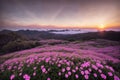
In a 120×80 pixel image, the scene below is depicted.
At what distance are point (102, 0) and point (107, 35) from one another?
1993mm

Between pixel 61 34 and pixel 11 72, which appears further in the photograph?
pixel 61 34

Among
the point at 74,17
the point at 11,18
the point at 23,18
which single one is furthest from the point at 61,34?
the point at 11,18

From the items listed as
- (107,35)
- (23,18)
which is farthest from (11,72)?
(107,35)

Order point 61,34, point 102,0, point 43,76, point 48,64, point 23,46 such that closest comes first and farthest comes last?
point 43,76 → point 48,64 → point 102,0 → point 61,34 → point 23,46

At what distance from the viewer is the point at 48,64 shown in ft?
8.93

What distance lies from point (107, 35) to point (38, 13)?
3897 millimetres

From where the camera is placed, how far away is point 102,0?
4.63 metres

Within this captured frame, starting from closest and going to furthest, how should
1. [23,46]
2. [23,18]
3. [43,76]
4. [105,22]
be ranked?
[43,76] < [105,22] < [23,18] < [23,46]

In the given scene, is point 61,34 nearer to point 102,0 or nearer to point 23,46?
point 102,0

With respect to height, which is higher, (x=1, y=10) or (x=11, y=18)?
(x=1, y=10)

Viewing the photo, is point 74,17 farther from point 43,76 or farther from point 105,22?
point 43,76

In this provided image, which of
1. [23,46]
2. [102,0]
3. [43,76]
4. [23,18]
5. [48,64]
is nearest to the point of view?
[43,76]

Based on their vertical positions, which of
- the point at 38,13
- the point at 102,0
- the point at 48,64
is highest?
the point at 102,0

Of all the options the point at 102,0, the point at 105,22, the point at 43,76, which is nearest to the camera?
the point at 43,76
